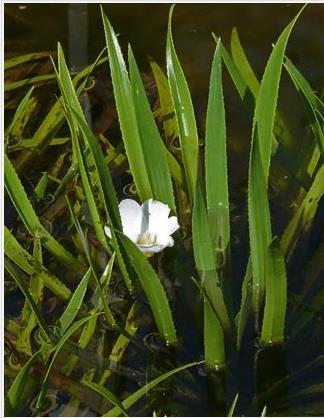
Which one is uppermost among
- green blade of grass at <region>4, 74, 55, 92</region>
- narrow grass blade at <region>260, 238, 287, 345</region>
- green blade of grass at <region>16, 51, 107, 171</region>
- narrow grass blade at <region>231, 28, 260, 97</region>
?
green blade of grass at <region>4, 74, 55, 92</region>

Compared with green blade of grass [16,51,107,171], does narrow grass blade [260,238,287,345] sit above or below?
below

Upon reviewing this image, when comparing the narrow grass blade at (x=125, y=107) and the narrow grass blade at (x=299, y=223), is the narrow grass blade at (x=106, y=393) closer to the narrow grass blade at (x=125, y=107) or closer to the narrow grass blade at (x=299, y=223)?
the narrow grass blade at (x=125, y=107)

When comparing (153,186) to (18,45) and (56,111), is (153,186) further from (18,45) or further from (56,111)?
(18,45)

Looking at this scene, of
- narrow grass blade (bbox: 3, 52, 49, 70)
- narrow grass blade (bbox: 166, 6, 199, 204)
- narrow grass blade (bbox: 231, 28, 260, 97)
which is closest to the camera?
narrow grass blade (bbox: 166, 6, 199, 204)

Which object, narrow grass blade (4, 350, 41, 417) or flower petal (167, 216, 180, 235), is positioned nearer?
narrow grass blade (4, 350, 41, 417)

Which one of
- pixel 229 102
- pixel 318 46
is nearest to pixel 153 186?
pixel 229 102

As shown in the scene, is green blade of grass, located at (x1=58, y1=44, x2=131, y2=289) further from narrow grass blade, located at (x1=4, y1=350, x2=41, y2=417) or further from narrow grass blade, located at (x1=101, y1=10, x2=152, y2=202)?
narrow grass blade, located at (x1=4, y1=350, x2=41, y2=417)

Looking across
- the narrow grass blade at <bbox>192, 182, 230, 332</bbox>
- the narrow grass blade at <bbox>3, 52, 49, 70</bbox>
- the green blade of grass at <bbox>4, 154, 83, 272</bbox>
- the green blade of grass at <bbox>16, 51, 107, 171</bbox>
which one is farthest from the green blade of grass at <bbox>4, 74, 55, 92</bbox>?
the narrow grass blade at <bbox>192, 182, 230, 332</bbox>
